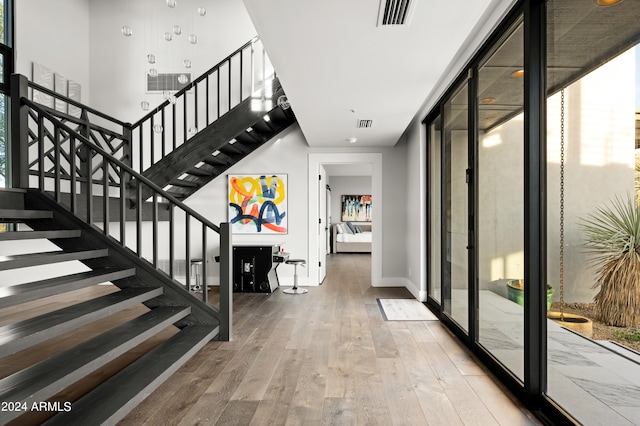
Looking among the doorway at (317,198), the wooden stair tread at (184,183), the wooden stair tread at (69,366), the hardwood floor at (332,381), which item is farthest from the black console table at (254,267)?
the wooden stair tread at (69,366)

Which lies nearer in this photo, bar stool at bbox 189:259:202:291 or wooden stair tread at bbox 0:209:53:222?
wooden stair tread at bbox 0:209:53:222

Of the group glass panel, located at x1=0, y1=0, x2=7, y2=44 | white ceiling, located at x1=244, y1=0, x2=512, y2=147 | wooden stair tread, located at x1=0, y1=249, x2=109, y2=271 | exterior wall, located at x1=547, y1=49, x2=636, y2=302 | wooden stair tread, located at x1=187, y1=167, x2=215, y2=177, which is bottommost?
wooden stair tread, located at x1=0, y1=249, x2=109, y2=271

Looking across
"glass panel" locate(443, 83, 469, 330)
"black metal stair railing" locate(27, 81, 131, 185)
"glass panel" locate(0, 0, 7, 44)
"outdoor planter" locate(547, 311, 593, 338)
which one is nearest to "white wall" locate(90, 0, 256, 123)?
"black metal stair railing" locate(27, 81, 131, 185)

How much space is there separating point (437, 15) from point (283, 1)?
36.7 inches

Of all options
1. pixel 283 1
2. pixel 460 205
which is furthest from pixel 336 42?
pixel 460 205

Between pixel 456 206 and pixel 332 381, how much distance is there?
6.93 ft

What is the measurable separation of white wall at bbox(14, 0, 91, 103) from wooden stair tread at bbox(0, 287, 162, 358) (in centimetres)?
464

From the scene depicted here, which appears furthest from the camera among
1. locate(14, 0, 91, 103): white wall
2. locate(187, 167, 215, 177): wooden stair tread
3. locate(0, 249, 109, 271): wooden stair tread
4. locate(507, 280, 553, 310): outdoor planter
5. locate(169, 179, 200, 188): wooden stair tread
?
locate(187, 167, 215, 177): wooden stair tread

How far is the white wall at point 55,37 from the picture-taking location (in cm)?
590

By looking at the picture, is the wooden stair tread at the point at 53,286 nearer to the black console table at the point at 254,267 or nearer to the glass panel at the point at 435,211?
the black console table at the point at 254,267

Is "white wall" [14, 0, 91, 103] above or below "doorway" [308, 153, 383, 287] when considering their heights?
above

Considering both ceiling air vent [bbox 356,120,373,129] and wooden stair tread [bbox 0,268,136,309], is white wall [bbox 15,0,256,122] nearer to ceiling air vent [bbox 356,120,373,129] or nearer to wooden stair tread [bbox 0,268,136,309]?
ceiling air vent [bbox 356,120,373,129]

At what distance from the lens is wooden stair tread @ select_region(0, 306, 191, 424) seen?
6.44 ft

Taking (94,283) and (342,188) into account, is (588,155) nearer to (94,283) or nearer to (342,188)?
(94,283)
